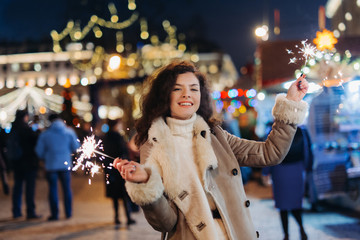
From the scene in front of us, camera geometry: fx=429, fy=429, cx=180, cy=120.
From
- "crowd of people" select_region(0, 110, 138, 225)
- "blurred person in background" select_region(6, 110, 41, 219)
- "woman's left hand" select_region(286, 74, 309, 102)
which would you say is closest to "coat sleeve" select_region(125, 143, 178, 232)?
"woman's left hand" select_region(286, 74, 309, 102)

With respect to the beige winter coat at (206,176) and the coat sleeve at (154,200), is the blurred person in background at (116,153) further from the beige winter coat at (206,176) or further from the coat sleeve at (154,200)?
the coat sleeve at (154,200)

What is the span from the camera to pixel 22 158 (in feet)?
28.6

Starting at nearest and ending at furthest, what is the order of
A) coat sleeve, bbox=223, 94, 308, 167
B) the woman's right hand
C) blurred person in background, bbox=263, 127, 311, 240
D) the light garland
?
the woman's right hand → coat sleeve, bbox=223, 94, 308, 167 → blurred person in background, bbox=263, 127, 311, 240 → the light garland

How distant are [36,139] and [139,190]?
282 inches

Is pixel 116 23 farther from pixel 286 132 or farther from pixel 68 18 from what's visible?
pixel 286 132

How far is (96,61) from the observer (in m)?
20.0

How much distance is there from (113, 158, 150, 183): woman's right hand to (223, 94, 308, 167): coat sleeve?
79 centimetres

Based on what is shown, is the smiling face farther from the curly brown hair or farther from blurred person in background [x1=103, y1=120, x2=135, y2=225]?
blurred person in background [x1=103, y1=120, x2=135, y2=225]

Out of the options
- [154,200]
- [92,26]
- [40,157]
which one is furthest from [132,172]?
[92,26]

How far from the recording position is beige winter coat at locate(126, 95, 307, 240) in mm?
2365

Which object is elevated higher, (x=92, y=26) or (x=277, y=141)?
(x=92, y=26)

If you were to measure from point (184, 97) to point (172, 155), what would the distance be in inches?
15.8

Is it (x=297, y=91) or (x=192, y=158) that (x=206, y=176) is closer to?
(x=192, y=158)

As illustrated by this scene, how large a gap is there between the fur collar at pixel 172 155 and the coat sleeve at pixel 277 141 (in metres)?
0.27
